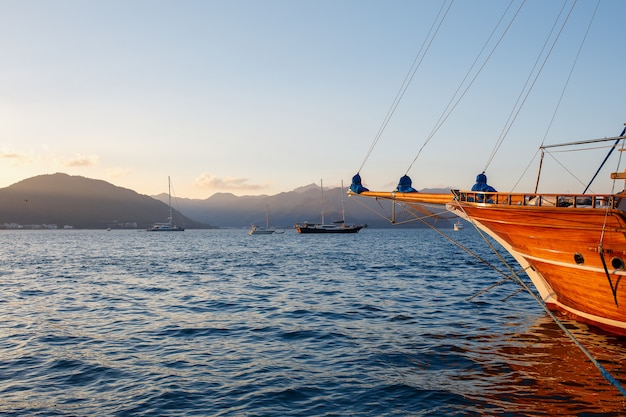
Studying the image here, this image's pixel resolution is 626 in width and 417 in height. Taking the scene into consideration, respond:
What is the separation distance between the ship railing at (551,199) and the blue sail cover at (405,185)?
2.36 metres

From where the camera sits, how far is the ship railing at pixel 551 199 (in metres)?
12.5

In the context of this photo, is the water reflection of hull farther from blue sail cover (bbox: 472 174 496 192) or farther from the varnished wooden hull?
blue sail cover (bbox: 472 174 496 192)

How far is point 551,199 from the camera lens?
13.6 meters

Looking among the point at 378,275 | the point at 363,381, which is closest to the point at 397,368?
the point at 363,381

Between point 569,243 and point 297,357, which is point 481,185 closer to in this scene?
point 569,243

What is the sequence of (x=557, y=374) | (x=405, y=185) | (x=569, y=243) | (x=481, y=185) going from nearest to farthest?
1. (x=557, y=374)
2. (x=569, y=243)
3. (x=481, y=185)
4. (x=405, y=185)

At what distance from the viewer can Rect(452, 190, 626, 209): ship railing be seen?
1249cm

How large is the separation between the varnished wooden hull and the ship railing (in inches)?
1.0

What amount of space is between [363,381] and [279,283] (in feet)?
64.4

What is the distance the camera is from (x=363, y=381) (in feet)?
35.1

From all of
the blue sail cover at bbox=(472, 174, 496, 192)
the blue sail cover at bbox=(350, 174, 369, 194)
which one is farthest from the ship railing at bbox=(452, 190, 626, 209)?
the blue sail cover at bbox=(350, 174, 369, 194)

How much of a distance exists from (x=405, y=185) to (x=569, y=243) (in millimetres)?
6342

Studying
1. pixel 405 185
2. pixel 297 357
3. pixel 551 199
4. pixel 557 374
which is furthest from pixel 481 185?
pixel 297 357

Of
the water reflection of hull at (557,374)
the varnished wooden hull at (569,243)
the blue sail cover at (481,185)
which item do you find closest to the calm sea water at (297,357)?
the water reflection of hull at (557,374)
